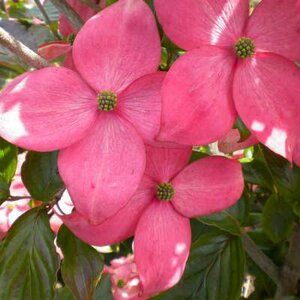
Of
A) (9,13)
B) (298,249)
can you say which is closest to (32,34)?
(9,13)

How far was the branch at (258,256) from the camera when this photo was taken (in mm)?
849

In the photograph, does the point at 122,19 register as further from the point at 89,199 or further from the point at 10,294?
the point at 10,294

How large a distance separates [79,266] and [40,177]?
0.46 feet

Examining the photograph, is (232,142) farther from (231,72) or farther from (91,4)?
(91,4)

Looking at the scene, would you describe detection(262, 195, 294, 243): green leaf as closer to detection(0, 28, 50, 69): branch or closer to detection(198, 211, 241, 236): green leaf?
detection(198, 211, 241, 236): green leaf

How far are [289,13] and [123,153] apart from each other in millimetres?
247

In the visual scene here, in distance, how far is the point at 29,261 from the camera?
684mm

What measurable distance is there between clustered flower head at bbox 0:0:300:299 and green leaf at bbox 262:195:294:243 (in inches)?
9.3

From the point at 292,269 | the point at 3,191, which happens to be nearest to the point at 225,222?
the point at 292,269

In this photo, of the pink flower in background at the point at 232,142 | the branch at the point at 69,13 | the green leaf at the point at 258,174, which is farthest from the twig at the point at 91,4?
the green leaf at the point at 258,174

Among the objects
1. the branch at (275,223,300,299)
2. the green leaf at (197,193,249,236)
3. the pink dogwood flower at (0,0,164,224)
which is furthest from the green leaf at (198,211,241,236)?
the pink dogwood flower at (0,0,164,224)

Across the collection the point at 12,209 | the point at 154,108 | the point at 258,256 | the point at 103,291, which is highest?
the point at 154,108

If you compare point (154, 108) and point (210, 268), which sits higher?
point (154, 108)

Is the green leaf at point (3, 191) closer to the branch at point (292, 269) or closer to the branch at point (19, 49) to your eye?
the branch at point (19, 49)
